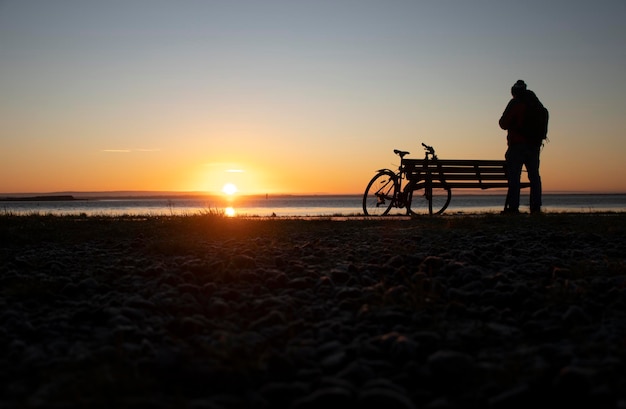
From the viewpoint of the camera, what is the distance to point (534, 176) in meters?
14.7

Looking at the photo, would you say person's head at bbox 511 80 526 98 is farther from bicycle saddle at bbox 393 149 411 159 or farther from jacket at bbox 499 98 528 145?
bicycle saddle at bbox 393 149 411 159

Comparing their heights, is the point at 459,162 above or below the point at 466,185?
above

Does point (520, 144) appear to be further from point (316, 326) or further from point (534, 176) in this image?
point (316, 326)

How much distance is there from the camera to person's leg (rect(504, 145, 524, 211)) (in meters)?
14.5

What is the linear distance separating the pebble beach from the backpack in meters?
6.31

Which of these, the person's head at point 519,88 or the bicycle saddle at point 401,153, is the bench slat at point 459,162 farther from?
the person's head at point 519,88

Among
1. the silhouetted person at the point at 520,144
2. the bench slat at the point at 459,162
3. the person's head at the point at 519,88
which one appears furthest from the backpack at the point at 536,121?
the bench slat at the point at 459,162

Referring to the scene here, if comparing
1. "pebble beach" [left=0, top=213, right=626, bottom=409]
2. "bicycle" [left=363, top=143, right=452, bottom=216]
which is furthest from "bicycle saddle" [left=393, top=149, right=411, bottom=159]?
"pebble beach" [left=0, top=213, right=626, bottom=409]

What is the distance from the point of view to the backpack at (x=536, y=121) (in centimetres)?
1405

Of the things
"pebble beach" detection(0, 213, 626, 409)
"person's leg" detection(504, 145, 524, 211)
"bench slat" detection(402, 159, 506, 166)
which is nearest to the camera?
Answer: "pebble beach" detection(0, 213, 626, 409)

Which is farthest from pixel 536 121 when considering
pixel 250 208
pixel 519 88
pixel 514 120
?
pixel 250 208

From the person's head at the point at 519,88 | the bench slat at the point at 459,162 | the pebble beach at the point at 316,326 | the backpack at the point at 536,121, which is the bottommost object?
the pebble beach at the point at 316,326

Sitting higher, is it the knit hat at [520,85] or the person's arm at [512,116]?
the knit hat at [520,85]

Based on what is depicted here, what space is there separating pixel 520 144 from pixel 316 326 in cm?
1170
